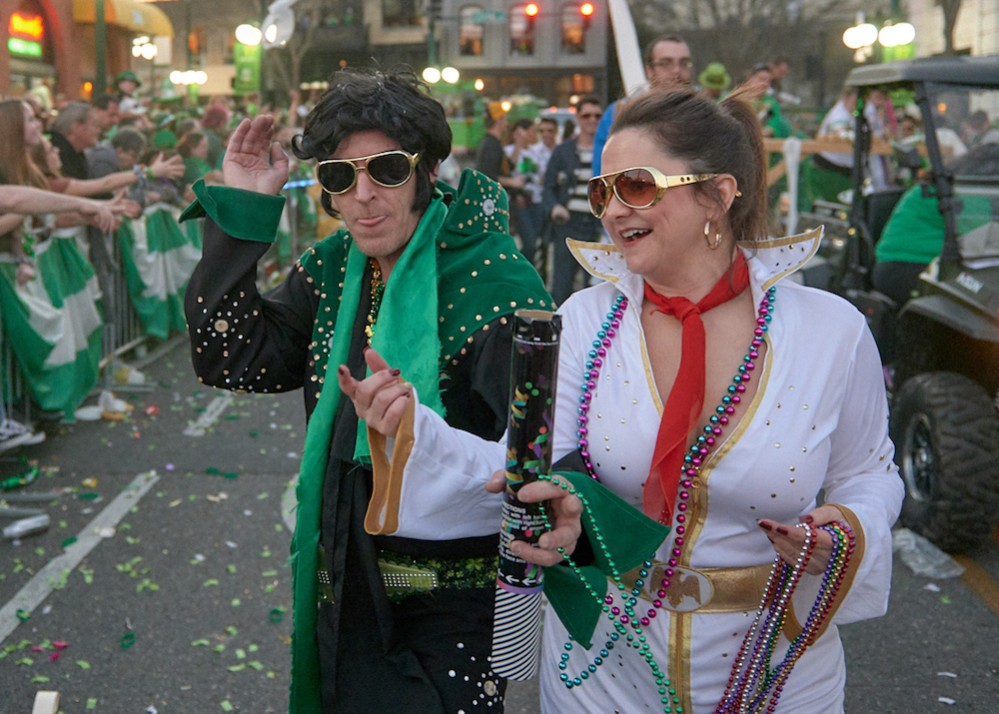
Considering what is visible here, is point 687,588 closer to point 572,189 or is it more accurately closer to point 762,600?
point 762,600

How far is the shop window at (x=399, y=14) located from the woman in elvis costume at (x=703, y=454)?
2200 inches

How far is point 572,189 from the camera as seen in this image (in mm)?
10281

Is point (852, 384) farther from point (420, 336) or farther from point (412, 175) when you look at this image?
point (412, 175)

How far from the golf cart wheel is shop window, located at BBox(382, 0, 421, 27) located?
5334 cm

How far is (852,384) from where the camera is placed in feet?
7.25

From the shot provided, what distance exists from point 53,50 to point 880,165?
75.1 feet

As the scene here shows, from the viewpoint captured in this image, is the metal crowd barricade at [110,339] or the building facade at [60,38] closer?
the metal crowd barricade at [110,339]

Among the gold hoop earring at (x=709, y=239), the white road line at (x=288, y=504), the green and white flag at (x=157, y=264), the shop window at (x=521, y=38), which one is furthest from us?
the shop window at (x=521, y=38)

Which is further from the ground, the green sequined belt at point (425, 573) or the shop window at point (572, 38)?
the shop window at point (572, 38)

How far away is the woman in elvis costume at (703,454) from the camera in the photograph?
207cm

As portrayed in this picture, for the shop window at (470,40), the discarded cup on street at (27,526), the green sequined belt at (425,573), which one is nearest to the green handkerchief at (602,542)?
the green sequined belt at (425,573)

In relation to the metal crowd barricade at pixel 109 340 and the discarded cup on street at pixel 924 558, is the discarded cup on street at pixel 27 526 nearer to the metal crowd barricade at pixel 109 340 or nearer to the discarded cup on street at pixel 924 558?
the metal crowd barricade at pixel 109 340

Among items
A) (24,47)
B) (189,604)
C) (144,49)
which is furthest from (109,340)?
(144,49)

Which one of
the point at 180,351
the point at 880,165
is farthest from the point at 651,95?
the point at 180,351
